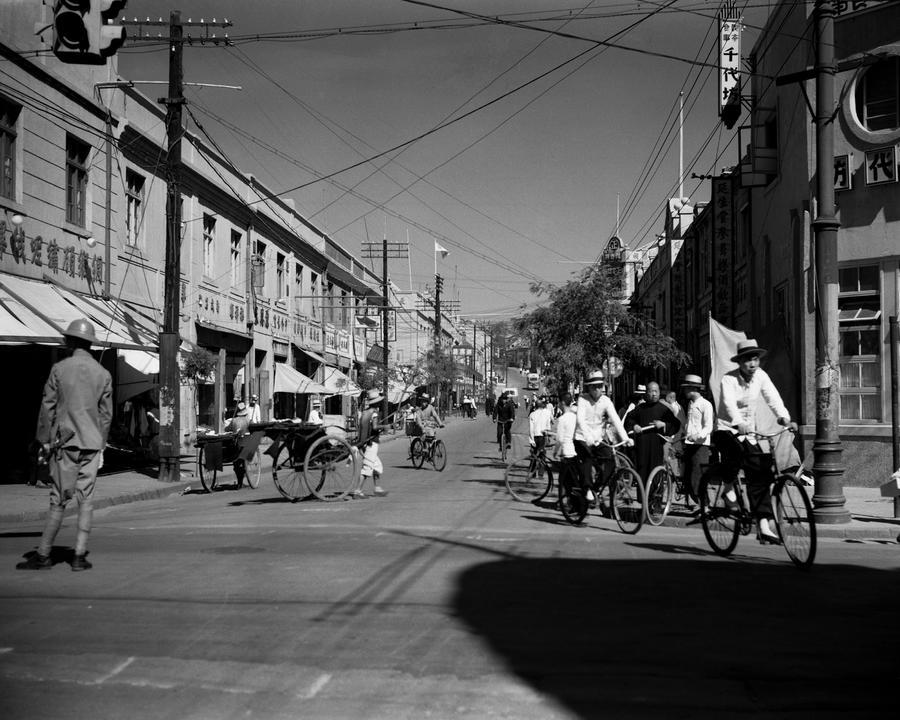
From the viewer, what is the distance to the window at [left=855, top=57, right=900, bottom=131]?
55.9 feet

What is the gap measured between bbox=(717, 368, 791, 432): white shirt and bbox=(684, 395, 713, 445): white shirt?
142 inches

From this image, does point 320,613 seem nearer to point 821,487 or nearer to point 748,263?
point 821,487

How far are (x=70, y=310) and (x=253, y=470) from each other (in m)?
4.76

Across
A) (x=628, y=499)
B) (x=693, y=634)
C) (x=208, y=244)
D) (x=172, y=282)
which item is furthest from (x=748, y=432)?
(x=208, y=244)

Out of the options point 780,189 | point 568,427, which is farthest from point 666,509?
point 780,189

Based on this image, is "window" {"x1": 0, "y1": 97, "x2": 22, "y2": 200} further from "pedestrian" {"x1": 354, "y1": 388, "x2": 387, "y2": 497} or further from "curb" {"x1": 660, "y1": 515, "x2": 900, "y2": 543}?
"curb" {"x1": 660, "y1": 515, "x2": 900, "y2": 543}

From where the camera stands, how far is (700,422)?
13.1 metres

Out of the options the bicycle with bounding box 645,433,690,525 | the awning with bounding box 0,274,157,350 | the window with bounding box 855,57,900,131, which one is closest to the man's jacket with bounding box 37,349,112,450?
the bicycle with bounding box 645,433,690,525

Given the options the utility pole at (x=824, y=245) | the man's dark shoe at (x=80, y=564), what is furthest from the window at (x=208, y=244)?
the man's dark shoe at (x=80, y=564)

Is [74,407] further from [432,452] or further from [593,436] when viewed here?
[432,452]

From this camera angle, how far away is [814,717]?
4.46m

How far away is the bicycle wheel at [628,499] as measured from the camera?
11.2m

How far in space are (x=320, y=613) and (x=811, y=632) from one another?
3.23 m

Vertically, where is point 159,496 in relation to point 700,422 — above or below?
below
